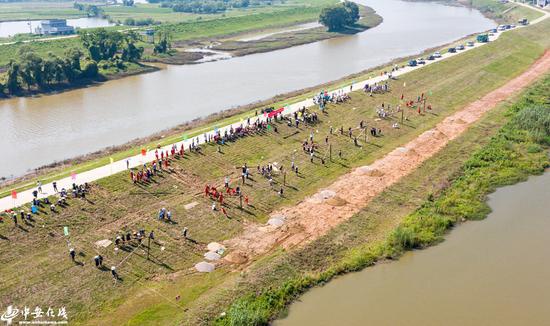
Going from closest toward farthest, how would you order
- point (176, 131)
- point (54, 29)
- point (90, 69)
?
point (176, 131) < point (90, 69) < point (54, 29)

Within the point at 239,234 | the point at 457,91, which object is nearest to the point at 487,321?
the point at 239,234

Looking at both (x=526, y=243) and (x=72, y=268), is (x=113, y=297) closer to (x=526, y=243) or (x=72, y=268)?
(x=72, y=268)

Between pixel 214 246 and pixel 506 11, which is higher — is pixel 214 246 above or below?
below

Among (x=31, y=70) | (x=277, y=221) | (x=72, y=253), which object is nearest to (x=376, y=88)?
(x=277, y=221)

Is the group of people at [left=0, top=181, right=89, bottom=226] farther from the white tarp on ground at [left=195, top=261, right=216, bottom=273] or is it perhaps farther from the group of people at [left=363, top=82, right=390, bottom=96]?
the group of people at [left=363, top=82, right=390, bottom=96]

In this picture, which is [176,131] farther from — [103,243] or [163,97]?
[103,243]

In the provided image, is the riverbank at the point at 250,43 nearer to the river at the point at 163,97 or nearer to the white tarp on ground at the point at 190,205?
the river at the point at 163,97
